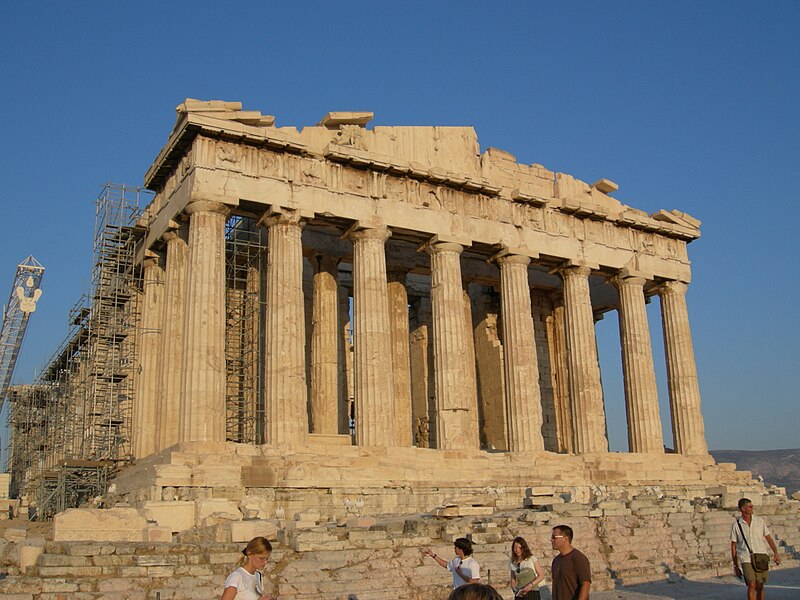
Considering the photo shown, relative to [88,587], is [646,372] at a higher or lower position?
higher

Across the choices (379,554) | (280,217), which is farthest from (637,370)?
(379,554)

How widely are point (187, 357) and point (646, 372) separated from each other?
16.5 m

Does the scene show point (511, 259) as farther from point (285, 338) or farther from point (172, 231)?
point (172, 231)

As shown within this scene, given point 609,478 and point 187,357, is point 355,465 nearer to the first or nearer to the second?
point 187,357

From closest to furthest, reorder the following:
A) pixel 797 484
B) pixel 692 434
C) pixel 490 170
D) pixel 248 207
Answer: pixel 248 207, pixel 490 170, pixel 692 434, pixel 797 484

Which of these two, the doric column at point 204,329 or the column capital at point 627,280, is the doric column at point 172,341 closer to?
the doric column at point 204,329

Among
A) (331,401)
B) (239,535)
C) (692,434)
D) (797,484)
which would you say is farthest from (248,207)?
(797,484)

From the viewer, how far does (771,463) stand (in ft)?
312

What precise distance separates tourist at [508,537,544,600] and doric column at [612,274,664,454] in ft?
74.0

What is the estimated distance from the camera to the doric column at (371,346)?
78.3ft

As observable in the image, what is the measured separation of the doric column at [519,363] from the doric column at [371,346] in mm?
4636

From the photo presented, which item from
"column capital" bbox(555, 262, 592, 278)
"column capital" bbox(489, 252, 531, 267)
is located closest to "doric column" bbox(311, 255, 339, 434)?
"column capital" bbox(489, 252, 531, 267)

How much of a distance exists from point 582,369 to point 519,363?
9.32ft

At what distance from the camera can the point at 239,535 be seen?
46.8 feet
